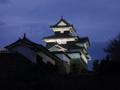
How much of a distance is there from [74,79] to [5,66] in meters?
7.78

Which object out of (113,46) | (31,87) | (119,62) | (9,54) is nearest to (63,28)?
(113,46)

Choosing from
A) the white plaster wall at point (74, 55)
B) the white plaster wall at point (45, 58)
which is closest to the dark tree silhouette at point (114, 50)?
the white plaster wall at point (45, 58)

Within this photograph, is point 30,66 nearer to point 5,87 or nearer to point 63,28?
point 5,87

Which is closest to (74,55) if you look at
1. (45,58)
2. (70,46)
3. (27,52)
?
(70,46)

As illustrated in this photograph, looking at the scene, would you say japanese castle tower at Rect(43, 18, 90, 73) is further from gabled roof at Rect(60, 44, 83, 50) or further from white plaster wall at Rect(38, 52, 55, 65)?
white plaster wall at Rect(38, 52, 55, 65)

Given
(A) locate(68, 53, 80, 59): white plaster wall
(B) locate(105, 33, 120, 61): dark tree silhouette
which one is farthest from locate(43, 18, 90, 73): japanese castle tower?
(B) locate(105, 33, 120, 61): dark tree silhouette

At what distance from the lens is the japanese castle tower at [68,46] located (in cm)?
5903

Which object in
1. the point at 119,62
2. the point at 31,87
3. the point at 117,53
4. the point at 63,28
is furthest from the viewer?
the point at 63,28

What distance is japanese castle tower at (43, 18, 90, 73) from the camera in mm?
59031

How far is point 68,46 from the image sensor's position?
66.6 meters

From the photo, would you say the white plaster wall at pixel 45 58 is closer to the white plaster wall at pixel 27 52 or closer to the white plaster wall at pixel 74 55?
the white plaster wall at pixel 27 52

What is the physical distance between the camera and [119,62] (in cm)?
3122

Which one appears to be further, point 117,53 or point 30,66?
point 117,53

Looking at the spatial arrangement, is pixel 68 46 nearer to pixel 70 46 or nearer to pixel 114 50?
pixel 70 46
